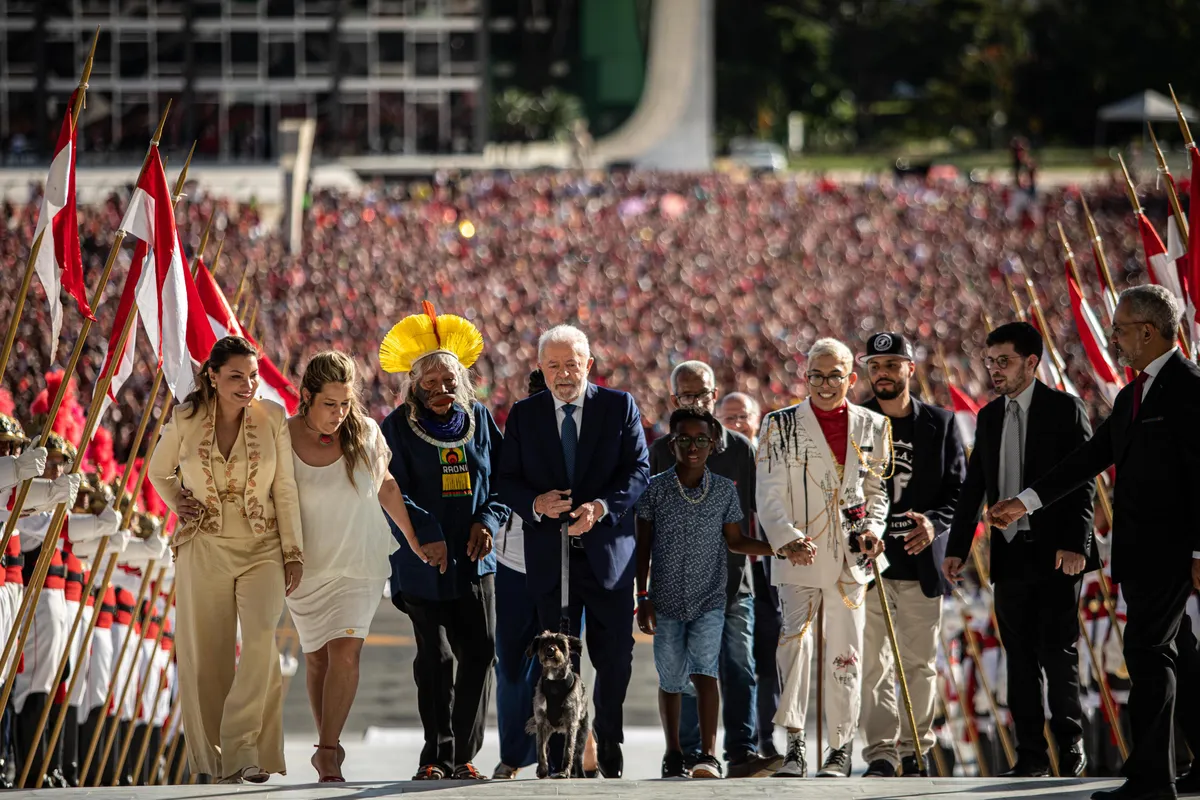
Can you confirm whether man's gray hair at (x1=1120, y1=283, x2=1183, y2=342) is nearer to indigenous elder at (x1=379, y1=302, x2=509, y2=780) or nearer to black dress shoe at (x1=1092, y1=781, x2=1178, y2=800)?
black dress shoe at (x1=1092, y1=781, x2=1178, y2=800)

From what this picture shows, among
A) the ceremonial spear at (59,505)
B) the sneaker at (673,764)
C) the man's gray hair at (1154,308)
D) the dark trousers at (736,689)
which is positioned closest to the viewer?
the man's gray hair at (1154,308)

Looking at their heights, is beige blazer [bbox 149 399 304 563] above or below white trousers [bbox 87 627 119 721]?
above

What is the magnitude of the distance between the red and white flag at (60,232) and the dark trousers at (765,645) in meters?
3.06

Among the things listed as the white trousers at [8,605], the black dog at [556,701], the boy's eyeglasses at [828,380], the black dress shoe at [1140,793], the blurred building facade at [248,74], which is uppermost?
the blurred building facade at [248,74]

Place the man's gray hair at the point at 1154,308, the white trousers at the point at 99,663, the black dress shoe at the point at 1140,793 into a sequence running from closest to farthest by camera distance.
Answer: the black dress shoe at the point at 1140,793 → the man's gray hair at the point at 1154,308 → the white trousers at the point at 99,663

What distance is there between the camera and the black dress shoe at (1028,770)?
6691 millimetres

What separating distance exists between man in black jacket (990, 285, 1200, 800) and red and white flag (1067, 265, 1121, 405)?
2.89m

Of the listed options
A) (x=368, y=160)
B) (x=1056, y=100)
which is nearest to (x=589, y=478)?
(x=368, y=160)

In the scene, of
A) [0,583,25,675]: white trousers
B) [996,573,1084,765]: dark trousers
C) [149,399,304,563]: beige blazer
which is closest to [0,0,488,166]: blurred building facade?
[0,583,25,675]: white trousers

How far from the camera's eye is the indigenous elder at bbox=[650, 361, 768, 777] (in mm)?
7324

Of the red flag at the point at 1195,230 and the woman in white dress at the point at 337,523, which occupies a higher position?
the red flag at the point at 1195,230

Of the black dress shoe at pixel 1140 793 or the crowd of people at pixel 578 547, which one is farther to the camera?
the crowd of people at pixel 578 547

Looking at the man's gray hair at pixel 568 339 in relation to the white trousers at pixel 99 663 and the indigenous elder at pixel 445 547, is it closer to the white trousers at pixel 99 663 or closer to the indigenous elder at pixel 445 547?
the indigenous elder at pixel 445 547

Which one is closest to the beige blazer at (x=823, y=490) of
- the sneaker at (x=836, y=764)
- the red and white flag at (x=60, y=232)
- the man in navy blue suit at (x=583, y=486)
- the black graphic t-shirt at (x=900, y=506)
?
the black graphic t-shirt at (x=900, y=506)
